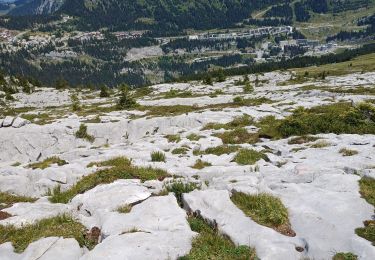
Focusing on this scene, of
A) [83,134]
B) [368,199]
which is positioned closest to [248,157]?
[368,199]

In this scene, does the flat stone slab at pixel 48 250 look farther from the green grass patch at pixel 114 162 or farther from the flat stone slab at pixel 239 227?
the green grass patch at pixel 114 162

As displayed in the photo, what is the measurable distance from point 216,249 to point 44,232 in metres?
6.39

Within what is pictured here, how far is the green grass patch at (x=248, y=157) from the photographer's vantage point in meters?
22.5

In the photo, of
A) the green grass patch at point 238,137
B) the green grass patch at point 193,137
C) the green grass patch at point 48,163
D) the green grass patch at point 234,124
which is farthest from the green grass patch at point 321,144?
the green grass patch at point 48,163

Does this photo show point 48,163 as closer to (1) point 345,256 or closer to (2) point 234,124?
(2) point 234,124

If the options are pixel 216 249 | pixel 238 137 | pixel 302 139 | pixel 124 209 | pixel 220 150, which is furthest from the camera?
pixel 238 137

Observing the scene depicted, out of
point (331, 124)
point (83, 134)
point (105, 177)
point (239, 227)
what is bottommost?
Answer: point (83, 134)

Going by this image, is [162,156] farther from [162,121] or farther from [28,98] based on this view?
[28,98]

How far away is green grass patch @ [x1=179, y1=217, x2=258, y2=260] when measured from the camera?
38.4ft

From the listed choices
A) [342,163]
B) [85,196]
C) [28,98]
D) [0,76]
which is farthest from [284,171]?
[0,76]

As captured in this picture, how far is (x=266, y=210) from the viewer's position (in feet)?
46.9

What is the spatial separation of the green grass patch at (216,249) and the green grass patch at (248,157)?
9571 millimetres

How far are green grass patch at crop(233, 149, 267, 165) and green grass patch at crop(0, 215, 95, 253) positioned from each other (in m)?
11.0

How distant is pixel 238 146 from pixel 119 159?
833cm
